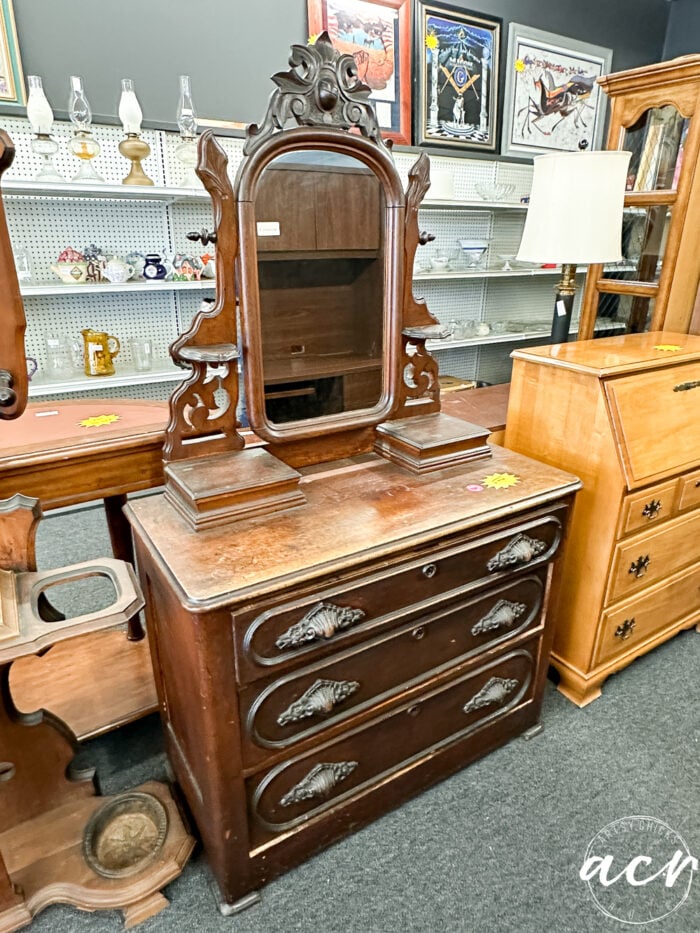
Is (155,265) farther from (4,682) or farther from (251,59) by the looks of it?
(4,682)

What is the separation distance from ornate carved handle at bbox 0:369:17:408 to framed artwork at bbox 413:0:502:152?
3.64m

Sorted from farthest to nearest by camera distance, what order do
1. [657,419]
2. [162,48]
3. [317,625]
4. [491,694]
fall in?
[162,48], [657,419], [491,694], [317,625]

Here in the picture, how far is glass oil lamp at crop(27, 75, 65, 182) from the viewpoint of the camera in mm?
2551

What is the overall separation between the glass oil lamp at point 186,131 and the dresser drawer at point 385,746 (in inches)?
107

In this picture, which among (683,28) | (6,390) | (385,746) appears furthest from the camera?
(683,28)

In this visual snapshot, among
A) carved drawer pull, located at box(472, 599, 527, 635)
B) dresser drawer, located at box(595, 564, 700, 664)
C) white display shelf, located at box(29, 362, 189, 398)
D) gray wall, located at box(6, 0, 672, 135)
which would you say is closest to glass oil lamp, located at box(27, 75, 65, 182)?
gray wall, located at box(6, 0, 672, 135)

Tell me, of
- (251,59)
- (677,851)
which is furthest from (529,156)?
(677,851)

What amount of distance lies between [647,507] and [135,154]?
2.78m

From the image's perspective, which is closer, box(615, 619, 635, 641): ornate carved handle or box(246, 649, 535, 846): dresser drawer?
box(246, 649, 535, 846): dresser drawer

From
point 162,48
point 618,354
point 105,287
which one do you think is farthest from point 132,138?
point 618,354

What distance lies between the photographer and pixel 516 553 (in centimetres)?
136

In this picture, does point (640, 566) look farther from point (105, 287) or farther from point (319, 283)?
point (105, 287)

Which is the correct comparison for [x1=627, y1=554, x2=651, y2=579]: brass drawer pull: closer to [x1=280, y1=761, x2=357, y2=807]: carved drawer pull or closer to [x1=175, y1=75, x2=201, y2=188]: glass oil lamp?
[x1=280, y1=761, x2=357, y2=807]: carved drawer pull

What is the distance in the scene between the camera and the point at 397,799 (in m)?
1.45
